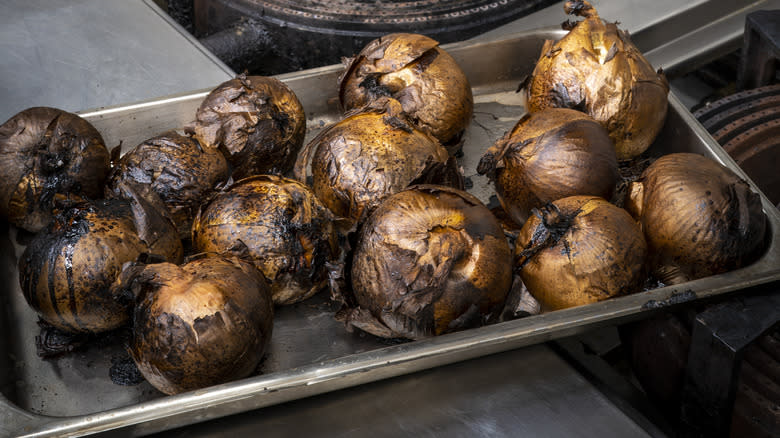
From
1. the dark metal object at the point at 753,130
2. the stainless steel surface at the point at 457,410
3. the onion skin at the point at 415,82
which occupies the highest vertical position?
the onion skin at the point at 415,82

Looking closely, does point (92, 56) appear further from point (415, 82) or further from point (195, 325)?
point (195, 325)

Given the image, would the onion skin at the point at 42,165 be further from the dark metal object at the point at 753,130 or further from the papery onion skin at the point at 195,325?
the dark metal object at the point at 753,130

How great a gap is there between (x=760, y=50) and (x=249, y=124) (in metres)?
1.39

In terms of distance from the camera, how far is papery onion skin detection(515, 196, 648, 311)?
3.83 ft

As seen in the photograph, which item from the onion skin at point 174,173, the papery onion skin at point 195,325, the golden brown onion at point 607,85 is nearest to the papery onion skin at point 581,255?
the golden brown onion at point 607,85

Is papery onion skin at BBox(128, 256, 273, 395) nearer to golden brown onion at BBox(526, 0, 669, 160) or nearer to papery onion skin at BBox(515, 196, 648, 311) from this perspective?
papery onion skin at BBox(515, 196, 648, 311)

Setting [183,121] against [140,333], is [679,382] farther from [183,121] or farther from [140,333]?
[183,121]

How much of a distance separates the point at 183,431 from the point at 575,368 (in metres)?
0.68

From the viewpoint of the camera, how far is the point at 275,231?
123 cm

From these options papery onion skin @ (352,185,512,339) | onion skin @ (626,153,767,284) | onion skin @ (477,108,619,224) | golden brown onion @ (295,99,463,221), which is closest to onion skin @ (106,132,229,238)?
golden brown onion @ (295,99,463,221)

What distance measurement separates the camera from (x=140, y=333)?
1.09 m

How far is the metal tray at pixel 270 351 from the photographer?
1.02 metres

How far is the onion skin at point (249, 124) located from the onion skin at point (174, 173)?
56 millimetres

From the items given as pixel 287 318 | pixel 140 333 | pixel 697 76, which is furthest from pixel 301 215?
pixel 697 76
